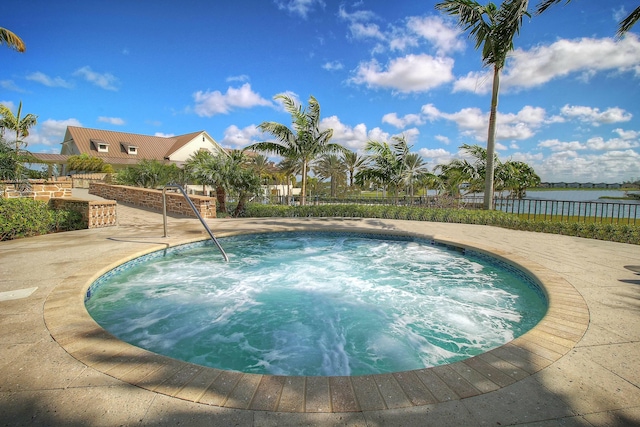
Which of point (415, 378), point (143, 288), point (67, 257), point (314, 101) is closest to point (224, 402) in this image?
point (415, 378)

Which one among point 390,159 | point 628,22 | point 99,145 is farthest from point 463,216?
point 99,145

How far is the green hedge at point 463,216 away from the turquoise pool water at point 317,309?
420cm

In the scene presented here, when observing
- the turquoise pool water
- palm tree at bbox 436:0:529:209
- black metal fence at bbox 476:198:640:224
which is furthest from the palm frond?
the turquoise pool water

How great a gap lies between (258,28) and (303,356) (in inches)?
572

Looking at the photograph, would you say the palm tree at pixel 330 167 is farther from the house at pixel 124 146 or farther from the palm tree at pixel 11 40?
the palm tree at pixel 11 40

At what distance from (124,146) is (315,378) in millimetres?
40065

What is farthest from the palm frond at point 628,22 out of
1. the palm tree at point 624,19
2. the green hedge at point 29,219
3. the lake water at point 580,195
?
the green hedge at point 29,219

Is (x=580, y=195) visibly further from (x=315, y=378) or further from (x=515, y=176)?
(x=315, y=378)

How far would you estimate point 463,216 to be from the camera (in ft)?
40.3

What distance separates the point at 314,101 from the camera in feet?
54.0

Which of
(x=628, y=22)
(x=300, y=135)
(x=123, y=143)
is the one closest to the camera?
(x=628, y=22)

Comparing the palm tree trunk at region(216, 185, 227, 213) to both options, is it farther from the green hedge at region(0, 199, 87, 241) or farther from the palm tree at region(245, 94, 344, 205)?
the green hedge at region(0, 199, 87, 241)

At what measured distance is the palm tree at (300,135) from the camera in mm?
16164

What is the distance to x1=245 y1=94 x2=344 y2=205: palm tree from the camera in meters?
16.2
